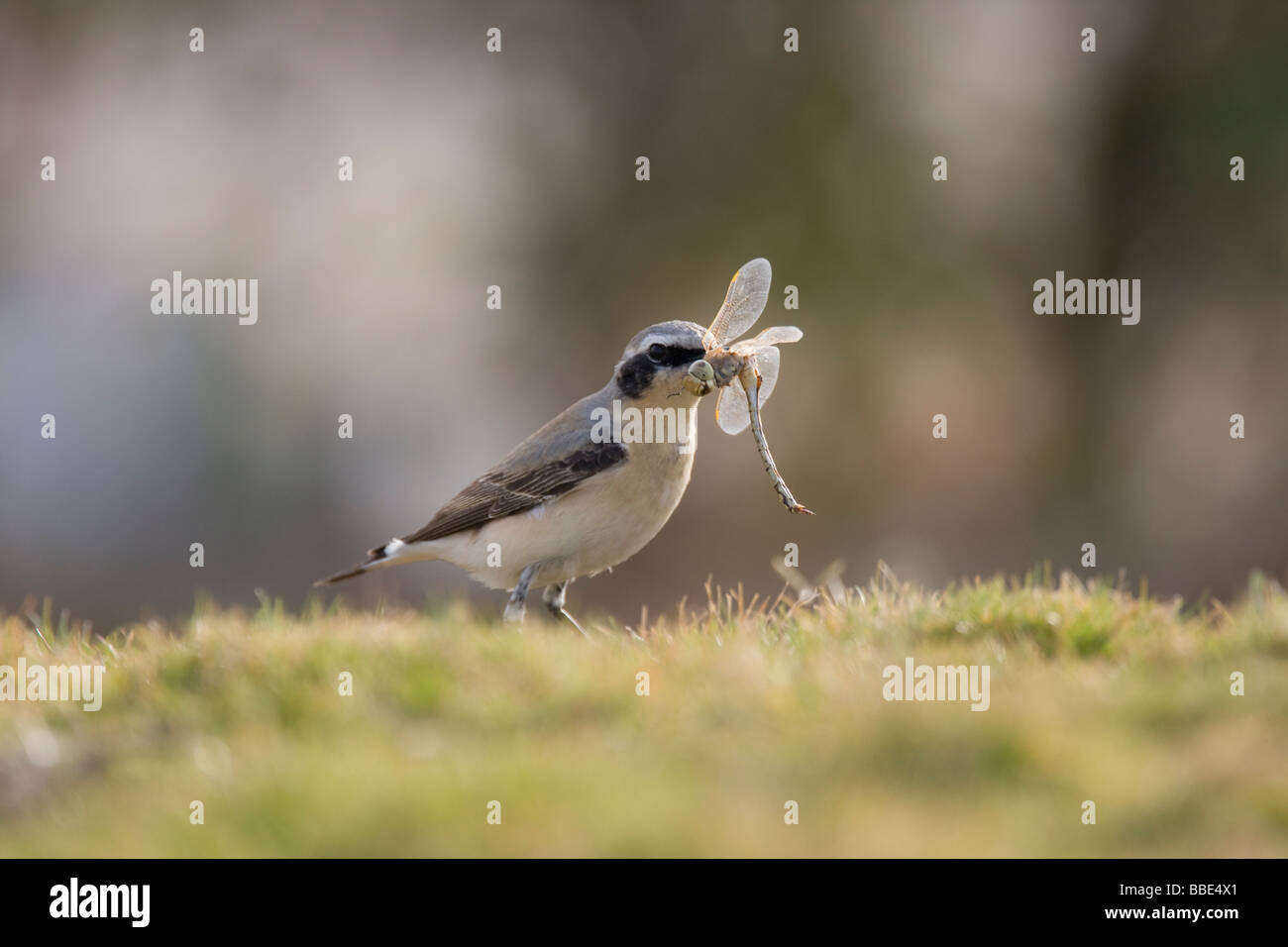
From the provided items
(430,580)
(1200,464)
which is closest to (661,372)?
(430,580)

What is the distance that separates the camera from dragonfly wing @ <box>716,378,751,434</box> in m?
8.06

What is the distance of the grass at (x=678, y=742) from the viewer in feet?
13.8

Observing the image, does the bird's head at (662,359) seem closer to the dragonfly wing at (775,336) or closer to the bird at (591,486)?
the bird at (591,486)

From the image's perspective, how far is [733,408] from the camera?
8125 mm

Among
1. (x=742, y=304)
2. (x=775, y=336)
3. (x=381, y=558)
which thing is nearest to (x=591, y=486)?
(x=775, y=336)

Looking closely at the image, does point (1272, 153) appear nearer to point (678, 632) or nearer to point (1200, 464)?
point (1200, 464)

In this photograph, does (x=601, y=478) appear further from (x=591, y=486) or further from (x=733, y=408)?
(x=733, y=408)

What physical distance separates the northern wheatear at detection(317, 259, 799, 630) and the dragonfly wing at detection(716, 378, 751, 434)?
166 mm

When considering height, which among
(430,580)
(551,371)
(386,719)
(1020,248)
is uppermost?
(1020,248)

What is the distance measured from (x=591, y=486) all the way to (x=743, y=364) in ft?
3.85

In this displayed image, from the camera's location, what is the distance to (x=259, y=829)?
4.28 meters

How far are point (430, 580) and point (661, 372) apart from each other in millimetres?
9155

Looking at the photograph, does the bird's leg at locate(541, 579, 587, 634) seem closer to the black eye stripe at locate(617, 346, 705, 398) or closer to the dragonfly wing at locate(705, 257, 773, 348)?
the black eye stripe at locate(617, 346, 705, 398)

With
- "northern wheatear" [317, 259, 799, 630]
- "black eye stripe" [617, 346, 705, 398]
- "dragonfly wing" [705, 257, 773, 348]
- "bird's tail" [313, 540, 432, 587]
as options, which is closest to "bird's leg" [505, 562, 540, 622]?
"northern wheatear" [317, 259, 799, 630]
